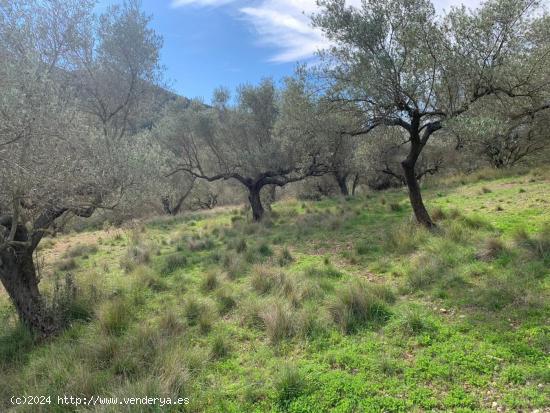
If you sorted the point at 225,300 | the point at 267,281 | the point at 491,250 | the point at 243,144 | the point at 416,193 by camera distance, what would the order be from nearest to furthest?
1. the point at 225,300
2. the point at 491,250
3. the point at 267,281
4. the point at 416,193
5. the point at 243,144

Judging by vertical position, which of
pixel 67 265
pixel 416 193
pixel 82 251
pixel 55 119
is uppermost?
pixel 55 119

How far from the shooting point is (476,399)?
11.9 ft

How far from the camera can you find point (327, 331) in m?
5.46

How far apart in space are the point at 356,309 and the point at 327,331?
77cm

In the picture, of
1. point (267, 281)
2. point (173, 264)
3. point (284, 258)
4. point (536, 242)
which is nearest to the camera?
point (536, 242)

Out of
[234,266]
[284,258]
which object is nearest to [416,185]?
[284,258]

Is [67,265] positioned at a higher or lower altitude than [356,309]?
higher

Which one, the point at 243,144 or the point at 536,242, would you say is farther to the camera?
the point at 243,144

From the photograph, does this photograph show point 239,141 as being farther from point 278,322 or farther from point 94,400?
point 94,400

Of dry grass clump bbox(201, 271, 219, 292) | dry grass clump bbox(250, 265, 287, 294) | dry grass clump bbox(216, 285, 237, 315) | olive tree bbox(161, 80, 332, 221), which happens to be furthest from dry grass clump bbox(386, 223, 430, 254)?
olive tree bbox(161, 80, 332, 221)

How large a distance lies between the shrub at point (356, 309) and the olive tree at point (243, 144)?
1156 cm

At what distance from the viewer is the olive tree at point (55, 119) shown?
457 cm

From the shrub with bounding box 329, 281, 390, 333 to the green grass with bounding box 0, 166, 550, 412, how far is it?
2cm

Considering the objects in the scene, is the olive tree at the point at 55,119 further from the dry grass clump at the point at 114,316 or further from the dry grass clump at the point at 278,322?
the dry grass clump at the point at 278,322
